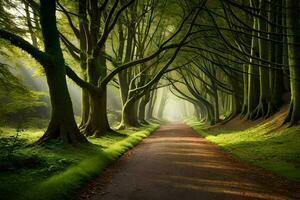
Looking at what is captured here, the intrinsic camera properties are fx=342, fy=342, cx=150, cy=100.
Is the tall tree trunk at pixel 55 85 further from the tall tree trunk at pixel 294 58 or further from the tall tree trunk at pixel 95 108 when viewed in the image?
the tall tree trunk at pixel 294 58

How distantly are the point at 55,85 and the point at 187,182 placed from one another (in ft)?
24.4

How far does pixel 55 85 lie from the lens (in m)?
14.1

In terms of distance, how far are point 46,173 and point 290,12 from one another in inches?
560

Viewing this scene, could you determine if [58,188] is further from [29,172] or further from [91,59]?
[91,59]

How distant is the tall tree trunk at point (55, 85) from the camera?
14047mm

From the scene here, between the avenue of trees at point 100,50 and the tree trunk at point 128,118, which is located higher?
the avenue of trees at point 100,50

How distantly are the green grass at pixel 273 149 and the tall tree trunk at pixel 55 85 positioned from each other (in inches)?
283

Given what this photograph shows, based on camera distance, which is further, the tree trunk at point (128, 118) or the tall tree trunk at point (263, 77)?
the tree trunk at point (128, 118)

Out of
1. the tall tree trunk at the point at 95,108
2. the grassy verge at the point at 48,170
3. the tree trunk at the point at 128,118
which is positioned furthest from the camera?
the tree trunk at the point at 128,118

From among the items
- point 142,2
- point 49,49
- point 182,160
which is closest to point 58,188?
point 182,160

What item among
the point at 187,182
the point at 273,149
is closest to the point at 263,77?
the point at 273,149

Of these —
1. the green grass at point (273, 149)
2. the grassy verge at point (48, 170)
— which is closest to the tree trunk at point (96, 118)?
the grassy verge at point (48, 170)

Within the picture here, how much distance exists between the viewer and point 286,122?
59.4 feet

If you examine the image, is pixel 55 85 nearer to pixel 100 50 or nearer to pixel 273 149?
pixel 100 50
